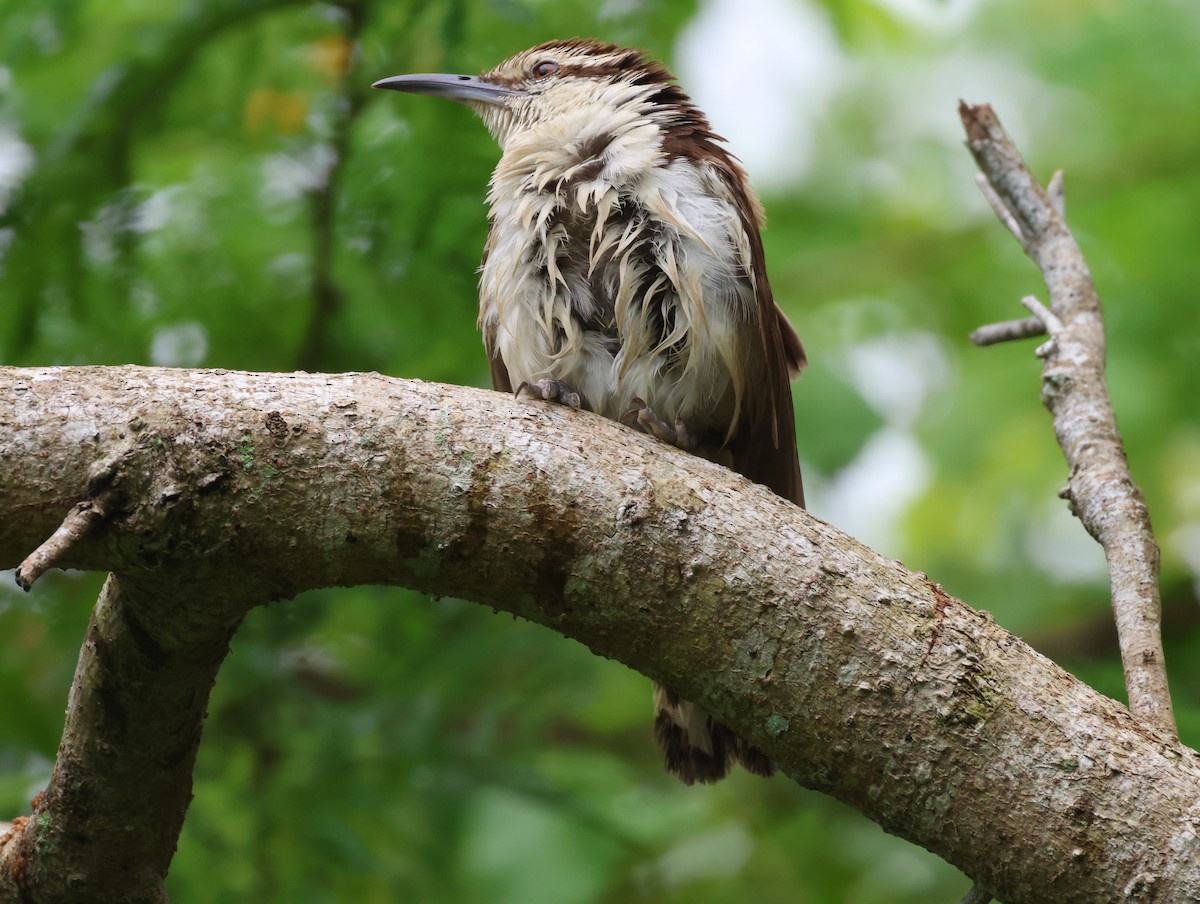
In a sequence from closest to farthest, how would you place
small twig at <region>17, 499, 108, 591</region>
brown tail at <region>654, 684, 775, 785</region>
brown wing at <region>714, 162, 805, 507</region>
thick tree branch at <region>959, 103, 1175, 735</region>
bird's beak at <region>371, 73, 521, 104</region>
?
small twig at <region>17, 499, 108, 591</region> → thick tree branch at <region>959, 103, 1175, 735</region> → brown tail at <region>654, 684, 775, 785</region> → brown wing at <region>714, 162, 805, 507</region> → bird's beak at <region>371, 73, 521, 104</region>

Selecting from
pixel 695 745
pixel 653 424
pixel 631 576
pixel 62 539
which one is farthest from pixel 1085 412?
pixel 62 539

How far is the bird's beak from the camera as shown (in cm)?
413

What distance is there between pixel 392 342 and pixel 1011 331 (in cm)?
212

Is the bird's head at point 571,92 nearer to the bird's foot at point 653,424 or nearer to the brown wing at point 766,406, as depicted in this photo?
the brown wing at point 766,406

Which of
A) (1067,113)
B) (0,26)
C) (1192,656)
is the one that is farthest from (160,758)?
(1067,113)

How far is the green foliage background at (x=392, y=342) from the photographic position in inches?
168

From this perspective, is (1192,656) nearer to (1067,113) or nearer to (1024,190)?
(1024,190)

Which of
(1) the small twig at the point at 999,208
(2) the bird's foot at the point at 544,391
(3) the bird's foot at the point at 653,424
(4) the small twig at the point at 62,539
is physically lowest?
(3) the bird's foot at the point at 653,424

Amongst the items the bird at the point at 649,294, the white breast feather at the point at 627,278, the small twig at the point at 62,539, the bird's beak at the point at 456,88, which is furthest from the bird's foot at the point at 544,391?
the bird's beak at the point at 456,88

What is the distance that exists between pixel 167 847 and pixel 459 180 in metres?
2.48

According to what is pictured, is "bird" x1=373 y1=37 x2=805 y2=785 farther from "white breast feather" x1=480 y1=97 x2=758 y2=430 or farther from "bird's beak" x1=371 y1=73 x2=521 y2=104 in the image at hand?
"bird's beak" x1=371 y1=73 x2=521 y2=104

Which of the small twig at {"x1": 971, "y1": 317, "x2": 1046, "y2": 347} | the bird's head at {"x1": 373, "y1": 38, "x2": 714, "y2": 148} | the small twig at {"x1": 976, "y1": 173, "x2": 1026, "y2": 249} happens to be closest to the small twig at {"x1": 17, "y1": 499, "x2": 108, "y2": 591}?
the bird's head at {"x1": 373, "y1": 38, "x2": 714, "y2": 148}

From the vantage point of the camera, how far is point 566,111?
3.89 metres

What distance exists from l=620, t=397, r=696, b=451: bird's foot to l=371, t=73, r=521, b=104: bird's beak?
147 cm
